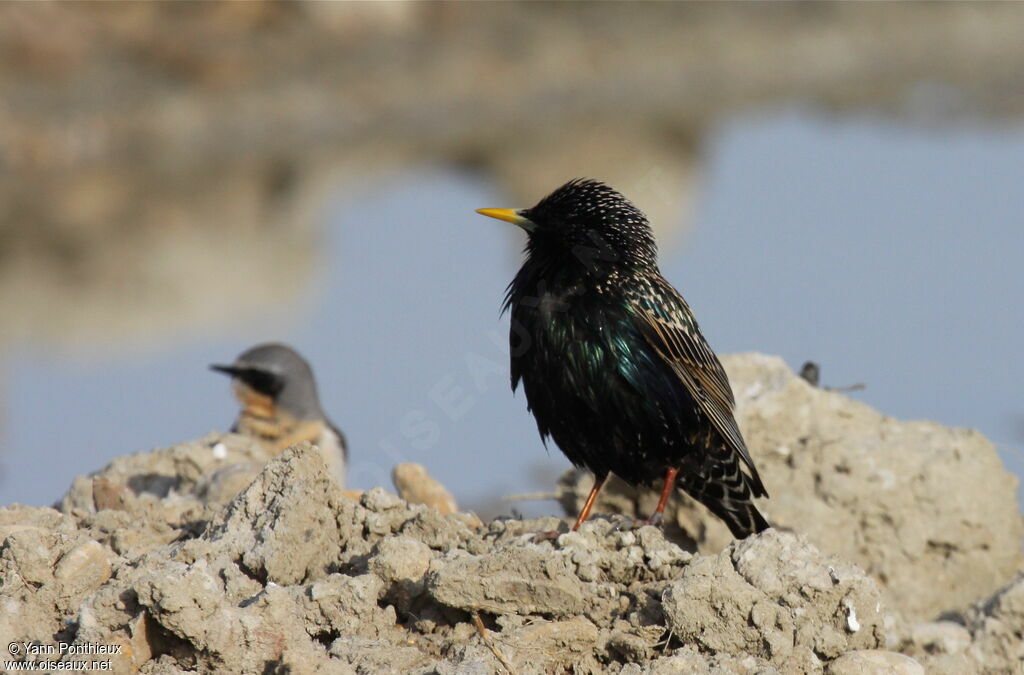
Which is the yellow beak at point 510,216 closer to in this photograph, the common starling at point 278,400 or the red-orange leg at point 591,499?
the red-orange leg at point 591,499

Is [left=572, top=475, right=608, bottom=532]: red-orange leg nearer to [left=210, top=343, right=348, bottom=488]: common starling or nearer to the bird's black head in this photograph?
the bird's black head

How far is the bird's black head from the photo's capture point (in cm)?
632

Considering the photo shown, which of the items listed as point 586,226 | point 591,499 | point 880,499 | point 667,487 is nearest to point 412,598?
point 591,499

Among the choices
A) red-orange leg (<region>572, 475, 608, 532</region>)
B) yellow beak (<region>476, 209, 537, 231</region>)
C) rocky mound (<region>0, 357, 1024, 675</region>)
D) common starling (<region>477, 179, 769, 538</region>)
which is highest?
yellow beak (<region>476, 209, 537, 231</region>)

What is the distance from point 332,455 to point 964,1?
1818 centimetres

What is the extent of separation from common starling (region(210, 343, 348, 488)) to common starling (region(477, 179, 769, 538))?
10.4ft

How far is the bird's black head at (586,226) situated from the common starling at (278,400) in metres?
3.18

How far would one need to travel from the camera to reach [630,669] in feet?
15.4

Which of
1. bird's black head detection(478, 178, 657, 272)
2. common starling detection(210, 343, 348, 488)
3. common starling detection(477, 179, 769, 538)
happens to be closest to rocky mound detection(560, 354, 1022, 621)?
common starling detection(477, 179, 769, 538)

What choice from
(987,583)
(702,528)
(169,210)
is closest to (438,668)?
(702,528)

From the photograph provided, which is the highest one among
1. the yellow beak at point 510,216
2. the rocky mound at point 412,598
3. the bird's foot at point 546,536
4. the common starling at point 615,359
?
the yellow beak at point 510,216

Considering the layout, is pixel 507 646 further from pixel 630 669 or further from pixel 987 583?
pixel 987 583

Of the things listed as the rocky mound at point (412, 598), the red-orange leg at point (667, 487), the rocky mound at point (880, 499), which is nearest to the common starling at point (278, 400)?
the rocky mound at point (880, 499)

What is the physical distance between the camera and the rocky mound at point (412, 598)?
465 cm
